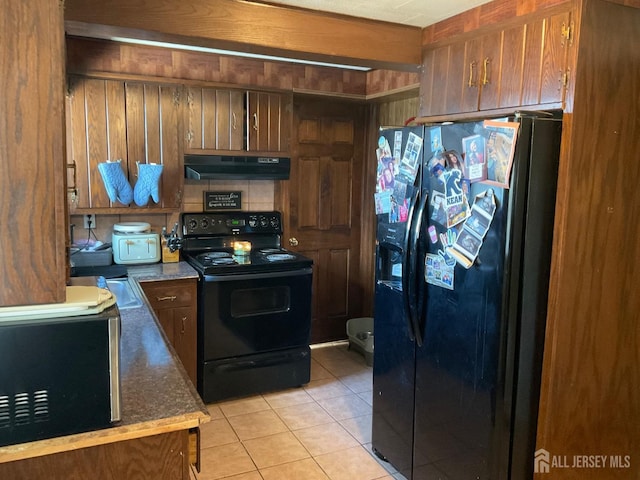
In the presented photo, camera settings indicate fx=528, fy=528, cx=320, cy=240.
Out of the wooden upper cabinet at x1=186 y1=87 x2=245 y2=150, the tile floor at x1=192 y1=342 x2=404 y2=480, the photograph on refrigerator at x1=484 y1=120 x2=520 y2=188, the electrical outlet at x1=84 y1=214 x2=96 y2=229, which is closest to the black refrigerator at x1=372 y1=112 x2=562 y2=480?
the photograph on refrigerator at x1=484 y1=120 x2=520 y2=188

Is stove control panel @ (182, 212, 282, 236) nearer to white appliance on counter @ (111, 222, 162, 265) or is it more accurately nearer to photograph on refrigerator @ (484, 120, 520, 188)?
white appliance on counter @ (111, 222, 162, 265)

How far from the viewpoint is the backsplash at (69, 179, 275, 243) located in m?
3.59

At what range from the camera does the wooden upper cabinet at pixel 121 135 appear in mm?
3221

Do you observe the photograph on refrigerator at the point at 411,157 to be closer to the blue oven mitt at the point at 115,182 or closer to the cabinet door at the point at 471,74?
the cabinet door at the point at 471,74

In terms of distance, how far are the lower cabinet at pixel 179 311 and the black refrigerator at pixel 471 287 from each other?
1385 millimetres

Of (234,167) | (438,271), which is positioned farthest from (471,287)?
(234,167)

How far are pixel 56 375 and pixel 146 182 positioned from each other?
2.26m

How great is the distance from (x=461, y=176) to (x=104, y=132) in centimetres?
228

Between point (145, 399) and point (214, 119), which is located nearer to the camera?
point (145, 399)

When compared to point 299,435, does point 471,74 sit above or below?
above

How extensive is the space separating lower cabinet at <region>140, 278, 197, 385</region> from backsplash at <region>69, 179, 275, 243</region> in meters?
0.66

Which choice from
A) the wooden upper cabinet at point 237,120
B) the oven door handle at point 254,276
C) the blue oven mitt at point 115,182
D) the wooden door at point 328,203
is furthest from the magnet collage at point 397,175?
the blue oven mitt at point 115,182

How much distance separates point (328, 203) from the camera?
436 centimetres

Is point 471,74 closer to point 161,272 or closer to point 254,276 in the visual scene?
point 254,276
